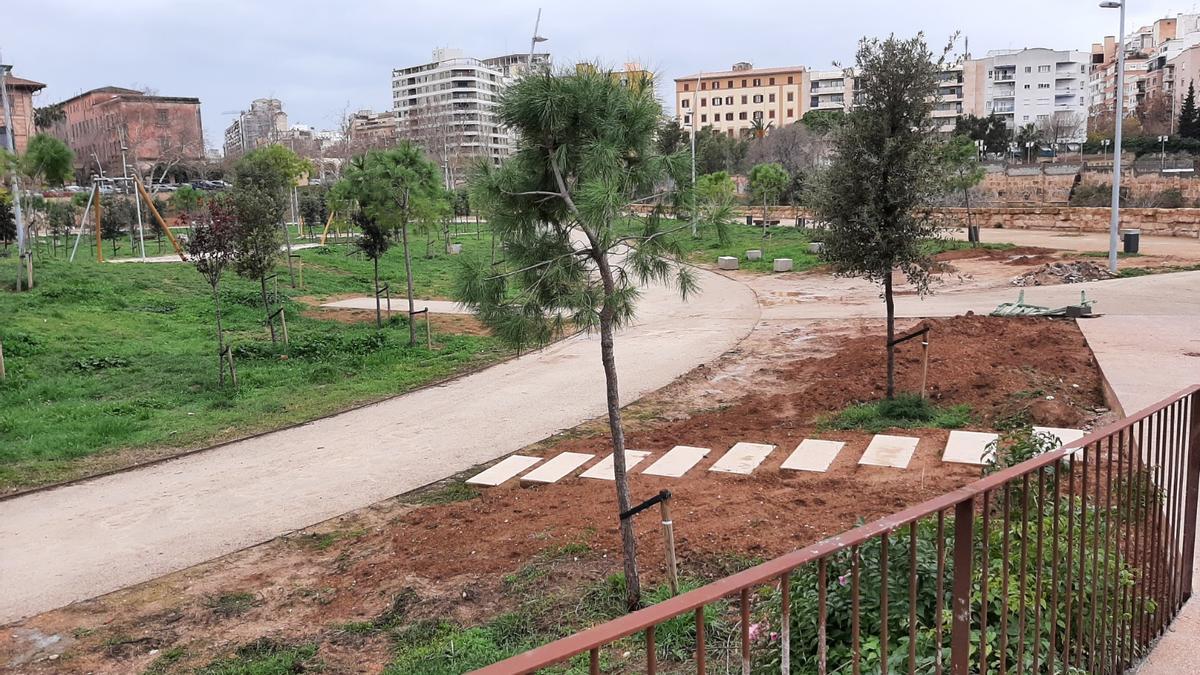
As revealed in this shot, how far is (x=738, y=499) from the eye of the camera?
286 inches

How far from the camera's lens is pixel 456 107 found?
8350cm

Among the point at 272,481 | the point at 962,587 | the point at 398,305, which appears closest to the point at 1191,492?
the point at 962,587

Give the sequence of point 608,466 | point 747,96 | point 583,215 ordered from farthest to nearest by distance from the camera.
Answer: point 747,96 → point 608,466 → point 583,215

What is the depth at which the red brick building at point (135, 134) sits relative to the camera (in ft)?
196

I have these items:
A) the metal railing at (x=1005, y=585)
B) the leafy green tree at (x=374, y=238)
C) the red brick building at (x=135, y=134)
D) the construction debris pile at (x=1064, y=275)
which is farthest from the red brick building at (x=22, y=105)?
the metal railing at (x=1005, y=585)

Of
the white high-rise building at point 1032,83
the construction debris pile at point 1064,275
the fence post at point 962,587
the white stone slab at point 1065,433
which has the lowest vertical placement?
the white stone slab at point 1065,433

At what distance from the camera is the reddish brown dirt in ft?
19.0

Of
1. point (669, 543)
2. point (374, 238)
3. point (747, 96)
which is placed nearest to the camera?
point (669, 543)

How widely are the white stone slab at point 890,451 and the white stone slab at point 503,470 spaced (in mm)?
3407

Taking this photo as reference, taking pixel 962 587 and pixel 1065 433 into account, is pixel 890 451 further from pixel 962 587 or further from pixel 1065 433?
pixel 962 587

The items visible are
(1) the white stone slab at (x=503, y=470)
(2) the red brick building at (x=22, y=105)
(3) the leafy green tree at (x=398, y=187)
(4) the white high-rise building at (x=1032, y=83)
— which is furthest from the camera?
(4) the white high-rise building at (x=1032, y=83)

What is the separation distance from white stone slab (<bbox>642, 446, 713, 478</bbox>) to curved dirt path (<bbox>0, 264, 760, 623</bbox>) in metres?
1.99

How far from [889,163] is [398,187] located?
9916 millimetres

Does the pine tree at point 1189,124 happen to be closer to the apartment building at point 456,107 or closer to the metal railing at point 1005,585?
the apartment building at point 456,107
